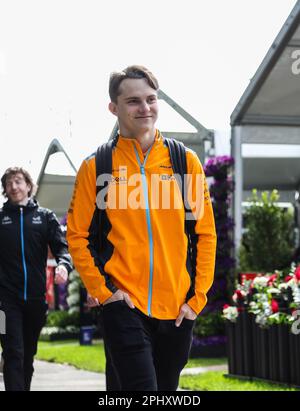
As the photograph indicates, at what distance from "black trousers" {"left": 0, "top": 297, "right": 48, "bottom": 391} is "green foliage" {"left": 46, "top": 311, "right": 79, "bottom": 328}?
13050 mm

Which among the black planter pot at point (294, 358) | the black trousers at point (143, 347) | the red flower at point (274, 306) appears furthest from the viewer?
the red flower at point (274, 306)

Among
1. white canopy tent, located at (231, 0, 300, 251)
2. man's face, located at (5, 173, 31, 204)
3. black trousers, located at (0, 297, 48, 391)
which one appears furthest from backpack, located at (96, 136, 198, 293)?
white canopy tent, located at (231, 0, 300, 251)

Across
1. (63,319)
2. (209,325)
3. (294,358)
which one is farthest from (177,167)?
(63,319)

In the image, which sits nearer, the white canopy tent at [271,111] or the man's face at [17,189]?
the man's face at [17,189]

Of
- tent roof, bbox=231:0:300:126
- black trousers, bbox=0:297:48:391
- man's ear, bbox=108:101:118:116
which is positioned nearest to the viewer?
man's ear, bbox=108:101:118:116

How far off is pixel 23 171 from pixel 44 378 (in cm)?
449

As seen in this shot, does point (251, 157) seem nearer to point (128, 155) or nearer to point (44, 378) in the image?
point (44, 378)

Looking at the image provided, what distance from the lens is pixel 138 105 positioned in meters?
3.81

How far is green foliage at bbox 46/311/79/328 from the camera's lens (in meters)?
19.4

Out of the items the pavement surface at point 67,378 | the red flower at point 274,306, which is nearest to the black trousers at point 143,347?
the red flower at point 274,306

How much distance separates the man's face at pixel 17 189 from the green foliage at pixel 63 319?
13.0m

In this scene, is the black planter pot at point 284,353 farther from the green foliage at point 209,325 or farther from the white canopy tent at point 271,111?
the green foliage at point 209,325

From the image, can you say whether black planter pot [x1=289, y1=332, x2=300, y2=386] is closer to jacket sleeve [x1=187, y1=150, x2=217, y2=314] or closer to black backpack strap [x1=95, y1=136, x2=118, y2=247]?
jacket sleeve [x1=187, y1=150, x2=217, y2=314]

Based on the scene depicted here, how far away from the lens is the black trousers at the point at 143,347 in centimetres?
360
